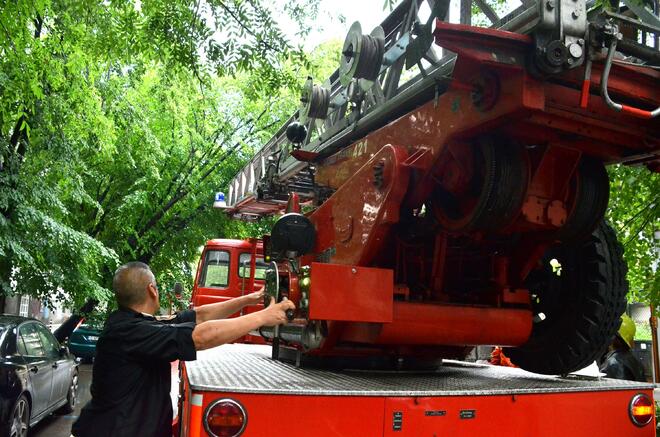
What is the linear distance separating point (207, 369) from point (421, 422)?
5.10 feet

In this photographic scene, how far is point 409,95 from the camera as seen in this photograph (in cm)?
406

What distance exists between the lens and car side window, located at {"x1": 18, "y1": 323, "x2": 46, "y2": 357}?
756 cm

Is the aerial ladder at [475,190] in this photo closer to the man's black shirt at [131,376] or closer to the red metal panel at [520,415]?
the red metal panel at [520,415]

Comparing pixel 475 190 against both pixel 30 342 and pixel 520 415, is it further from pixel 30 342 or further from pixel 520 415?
pixel 30 342

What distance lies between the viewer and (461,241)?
438 centimetres

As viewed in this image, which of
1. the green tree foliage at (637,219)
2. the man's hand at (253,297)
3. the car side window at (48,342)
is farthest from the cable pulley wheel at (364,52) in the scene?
the car side window at (48,342)

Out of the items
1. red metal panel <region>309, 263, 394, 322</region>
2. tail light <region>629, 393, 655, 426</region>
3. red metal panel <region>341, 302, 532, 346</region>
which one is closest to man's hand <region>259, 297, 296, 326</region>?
red metal panel <region>309, 263, 394, 322</region>

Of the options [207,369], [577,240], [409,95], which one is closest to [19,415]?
[207,369]

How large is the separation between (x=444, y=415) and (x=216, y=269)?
738 centimetres

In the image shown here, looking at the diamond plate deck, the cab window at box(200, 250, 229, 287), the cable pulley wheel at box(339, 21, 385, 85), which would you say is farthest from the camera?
the cab window at box(200, 250, 229, 287)

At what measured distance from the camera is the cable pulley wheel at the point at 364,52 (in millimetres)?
4352

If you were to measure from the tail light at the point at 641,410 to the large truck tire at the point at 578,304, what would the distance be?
1.95ft

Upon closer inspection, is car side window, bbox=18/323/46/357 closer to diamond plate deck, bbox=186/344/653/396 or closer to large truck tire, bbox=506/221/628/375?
diamond plate deck, bbox=186/344/653/396

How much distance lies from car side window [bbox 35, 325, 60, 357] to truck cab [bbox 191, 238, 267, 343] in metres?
2.21
